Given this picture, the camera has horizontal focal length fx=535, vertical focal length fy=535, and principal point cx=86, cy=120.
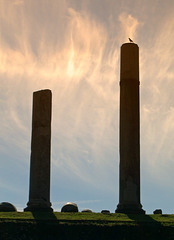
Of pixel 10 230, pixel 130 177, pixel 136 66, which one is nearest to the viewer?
pixel 10 230

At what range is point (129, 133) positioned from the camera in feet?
107

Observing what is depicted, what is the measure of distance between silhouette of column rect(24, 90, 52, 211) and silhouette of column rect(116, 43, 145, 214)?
15.6ft

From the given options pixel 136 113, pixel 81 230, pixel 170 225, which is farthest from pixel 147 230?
pixel 136 113

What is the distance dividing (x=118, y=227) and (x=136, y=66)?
12.7 meters

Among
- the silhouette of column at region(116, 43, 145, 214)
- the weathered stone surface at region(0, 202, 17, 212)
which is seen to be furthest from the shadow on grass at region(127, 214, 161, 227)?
the weathered stone surface at region(0, 202, 17, 212)

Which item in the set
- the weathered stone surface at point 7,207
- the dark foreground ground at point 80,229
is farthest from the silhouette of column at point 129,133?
the weathered stone surface at point 7,207

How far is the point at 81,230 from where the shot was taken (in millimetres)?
24516

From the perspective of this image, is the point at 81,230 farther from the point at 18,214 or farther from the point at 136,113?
the point at 136,113

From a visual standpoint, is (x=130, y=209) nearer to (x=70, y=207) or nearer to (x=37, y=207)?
(x=70, y=207)

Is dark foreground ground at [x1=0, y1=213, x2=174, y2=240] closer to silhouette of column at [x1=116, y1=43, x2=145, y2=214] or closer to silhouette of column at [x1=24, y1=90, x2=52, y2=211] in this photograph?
silhouette of column at [x1=116, y1=43, x2=145, y2=214]

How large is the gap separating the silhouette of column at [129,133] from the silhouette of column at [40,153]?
4765 millimetres

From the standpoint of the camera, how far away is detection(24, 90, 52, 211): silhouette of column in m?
33.3

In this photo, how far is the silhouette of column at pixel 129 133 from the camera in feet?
105

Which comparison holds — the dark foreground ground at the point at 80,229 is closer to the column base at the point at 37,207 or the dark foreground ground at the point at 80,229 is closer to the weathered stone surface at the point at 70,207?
the weathered stone surface at the point at 70,207
